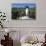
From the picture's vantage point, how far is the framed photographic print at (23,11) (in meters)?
5.75

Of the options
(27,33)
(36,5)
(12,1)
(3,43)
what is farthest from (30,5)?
(3,43)

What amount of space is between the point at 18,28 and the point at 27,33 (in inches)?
15.1

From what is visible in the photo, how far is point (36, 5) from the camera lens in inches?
226

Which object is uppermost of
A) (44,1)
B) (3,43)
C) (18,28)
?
(44,1)

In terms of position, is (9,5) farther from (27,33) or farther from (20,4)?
(27,33)

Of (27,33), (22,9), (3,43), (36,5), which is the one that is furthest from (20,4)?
(3,43)

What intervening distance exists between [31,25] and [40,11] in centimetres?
61

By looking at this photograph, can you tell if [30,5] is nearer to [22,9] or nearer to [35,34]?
[22,9]

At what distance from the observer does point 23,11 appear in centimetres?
579

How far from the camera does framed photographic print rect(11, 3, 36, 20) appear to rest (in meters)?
5.75

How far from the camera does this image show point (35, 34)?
5762mm

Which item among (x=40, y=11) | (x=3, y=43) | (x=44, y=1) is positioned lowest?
(x=3, y=43)

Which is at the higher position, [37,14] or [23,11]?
[23,11]

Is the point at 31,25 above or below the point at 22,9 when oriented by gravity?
below
